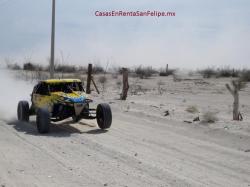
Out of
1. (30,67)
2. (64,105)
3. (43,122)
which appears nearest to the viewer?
(43,122)

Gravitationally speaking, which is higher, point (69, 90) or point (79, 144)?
point (69, 90)

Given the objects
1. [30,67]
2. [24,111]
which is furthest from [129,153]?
[30,67]

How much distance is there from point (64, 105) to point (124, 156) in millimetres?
5007

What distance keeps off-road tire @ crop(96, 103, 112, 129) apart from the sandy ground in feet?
0.89

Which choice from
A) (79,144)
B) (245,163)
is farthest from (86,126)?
(245,163)

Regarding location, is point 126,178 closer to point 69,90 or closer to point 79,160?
point 79,160

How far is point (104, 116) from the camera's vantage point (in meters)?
16.3

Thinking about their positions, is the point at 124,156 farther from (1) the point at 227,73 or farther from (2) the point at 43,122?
(1) the point at 227,73

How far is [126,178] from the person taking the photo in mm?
9758

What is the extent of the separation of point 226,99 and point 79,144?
1853 cm

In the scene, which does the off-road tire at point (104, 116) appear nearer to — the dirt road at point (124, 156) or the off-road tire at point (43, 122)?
the dirt road at point (124, 156)

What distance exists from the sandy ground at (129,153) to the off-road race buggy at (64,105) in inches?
15.7

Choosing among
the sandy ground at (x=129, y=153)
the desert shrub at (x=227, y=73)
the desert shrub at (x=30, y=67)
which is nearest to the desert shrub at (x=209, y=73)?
the desert shrub at (x=227, y=73)

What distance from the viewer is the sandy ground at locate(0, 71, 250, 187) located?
9.75 meters
